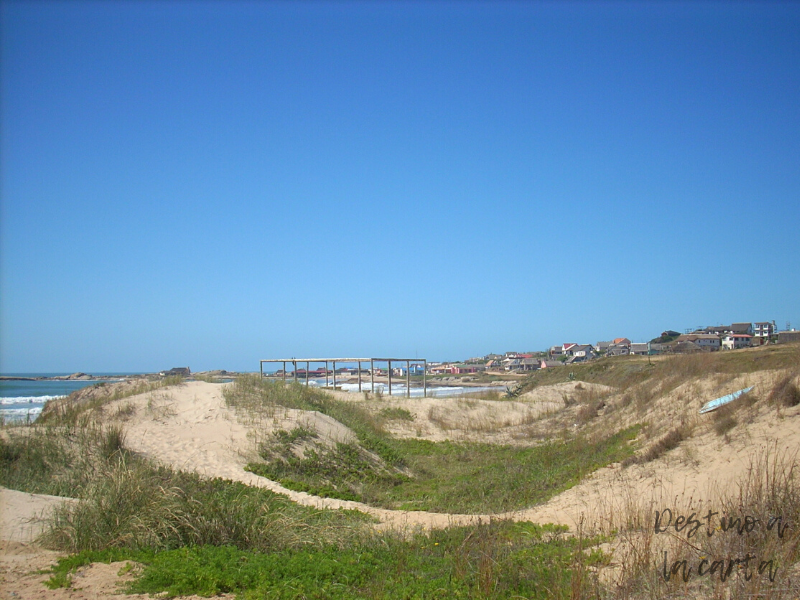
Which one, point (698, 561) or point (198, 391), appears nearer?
point (698, 561)

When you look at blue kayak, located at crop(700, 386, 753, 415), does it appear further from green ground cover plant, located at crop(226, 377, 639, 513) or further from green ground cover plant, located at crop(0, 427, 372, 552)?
green ground cover plant, located at crop(0, 427, 372, 552)

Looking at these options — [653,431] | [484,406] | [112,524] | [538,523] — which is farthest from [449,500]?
[484,406]

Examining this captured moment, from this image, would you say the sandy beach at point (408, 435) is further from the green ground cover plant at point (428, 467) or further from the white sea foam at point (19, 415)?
the white sea foam at point (19, 415)

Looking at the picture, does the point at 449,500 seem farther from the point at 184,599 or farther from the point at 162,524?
the point at 184,599

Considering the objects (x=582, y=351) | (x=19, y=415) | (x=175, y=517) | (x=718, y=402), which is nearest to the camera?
(x=175, y=517)

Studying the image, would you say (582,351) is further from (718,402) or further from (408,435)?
(718,402)

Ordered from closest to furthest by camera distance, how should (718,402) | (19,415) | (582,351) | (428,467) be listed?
1. (718,402)
2. (428,467)
3. (19,415)
4. (582,351)

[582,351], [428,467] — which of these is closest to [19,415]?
[428,467]

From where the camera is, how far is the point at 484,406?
24953mm

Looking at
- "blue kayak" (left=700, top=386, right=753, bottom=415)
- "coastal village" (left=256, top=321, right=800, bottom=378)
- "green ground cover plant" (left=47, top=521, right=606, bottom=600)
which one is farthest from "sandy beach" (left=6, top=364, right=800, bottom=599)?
"coastal village" (left=256, top=321, right=800, bottom=378)

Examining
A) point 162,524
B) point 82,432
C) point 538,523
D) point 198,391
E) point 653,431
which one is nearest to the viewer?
point 162,524

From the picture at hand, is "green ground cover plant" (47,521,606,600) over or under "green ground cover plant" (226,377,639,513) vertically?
over

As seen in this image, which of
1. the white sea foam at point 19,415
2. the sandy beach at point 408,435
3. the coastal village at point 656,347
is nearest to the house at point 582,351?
the coastal village at point 656,347

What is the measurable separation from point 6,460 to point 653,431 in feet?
44.2
